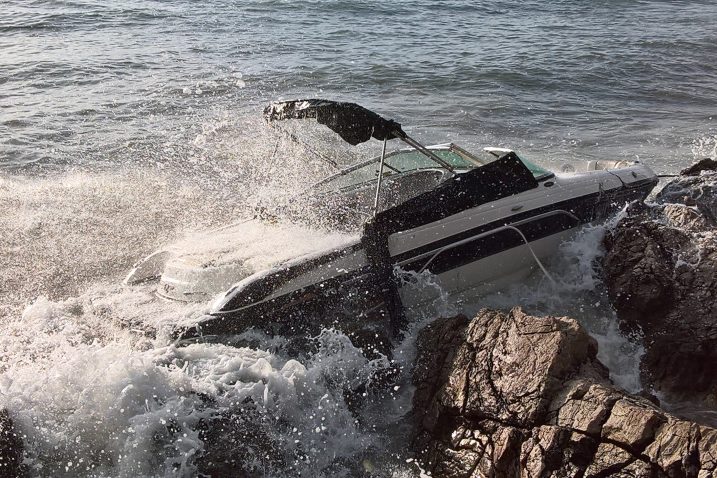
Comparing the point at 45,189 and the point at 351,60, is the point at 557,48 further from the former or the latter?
the point at 45,189

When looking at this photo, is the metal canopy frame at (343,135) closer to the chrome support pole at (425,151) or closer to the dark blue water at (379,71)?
the chrome support pole at (425,151)

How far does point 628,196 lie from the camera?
7.74 m

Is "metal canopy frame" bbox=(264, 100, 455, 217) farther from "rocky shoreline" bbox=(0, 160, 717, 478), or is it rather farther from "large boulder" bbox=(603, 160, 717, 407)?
"large boulder" bbox=(603, 160, 717, 407)

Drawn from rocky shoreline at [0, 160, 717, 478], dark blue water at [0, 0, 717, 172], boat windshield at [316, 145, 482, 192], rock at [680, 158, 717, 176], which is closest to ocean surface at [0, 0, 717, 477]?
dark blue water at [0, 0, 717, 172]

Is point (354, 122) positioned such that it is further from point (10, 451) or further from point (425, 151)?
point (10, 451)

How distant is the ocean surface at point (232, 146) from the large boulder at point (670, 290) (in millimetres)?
249

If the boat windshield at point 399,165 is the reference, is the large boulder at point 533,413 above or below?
below

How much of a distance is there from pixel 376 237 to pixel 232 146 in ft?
23.4

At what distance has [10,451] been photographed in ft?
15.9

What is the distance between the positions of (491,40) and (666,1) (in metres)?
9.03

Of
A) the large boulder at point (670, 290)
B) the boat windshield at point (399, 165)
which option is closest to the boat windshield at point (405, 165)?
the boat windshield at point (399, 165)

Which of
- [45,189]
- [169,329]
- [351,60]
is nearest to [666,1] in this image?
[351,60]

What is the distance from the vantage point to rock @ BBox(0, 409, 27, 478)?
4.78 metres

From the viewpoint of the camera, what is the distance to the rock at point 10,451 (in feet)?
15.7
